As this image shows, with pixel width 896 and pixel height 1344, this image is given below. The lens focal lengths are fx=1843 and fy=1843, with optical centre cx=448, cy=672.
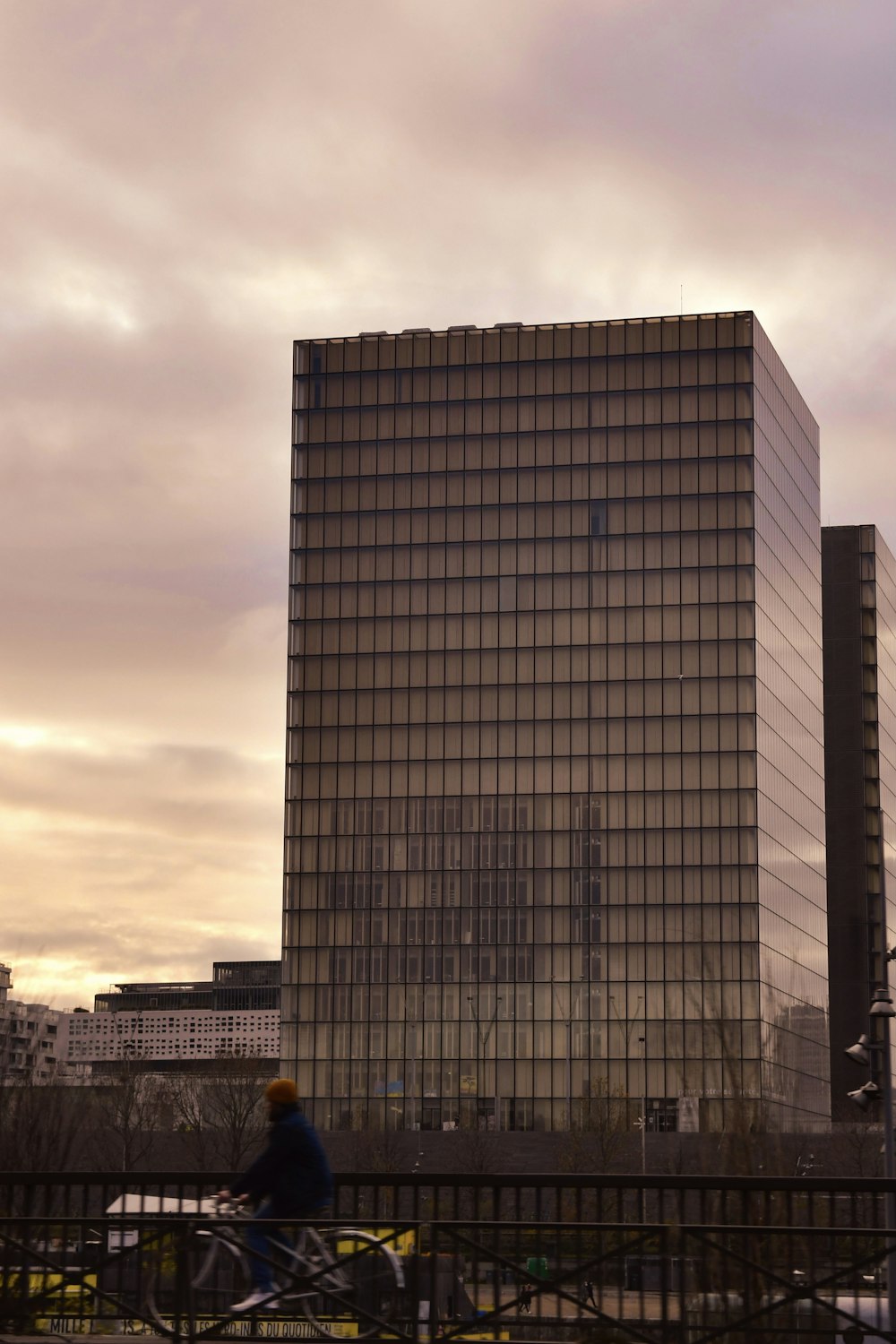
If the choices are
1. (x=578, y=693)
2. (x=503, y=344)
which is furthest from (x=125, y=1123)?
(x=503, y=344)

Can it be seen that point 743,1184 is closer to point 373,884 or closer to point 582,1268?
point 582,1268

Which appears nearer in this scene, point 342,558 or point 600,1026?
point 600,1026

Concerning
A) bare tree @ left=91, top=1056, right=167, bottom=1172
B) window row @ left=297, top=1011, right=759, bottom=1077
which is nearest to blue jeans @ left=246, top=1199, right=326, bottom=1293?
bare tree @ left=91, top=1056, right=167, bottom=1172

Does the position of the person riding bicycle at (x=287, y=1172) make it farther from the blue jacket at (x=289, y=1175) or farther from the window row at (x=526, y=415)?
the window row at (x=526, y=415)

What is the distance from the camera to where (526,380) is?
121 meters

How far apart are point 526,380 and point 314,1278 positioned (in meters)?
110

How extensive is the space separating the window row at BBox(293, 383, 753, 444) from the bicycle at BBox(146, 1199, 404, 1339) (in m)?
107

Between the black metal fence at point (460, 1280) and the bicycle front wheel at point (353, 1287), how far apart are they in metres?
0.01

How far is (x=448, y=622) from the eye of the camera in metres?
119

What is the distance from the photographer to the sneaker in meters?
14.3

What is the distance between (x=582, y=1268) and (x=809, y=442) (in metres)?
123

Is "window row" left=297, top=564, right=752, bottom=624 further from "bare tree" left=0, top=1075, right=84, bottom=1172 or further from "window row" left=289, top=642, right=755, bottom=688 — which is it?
"bare tree" left=0, top=1075, right=84, bottom=1172

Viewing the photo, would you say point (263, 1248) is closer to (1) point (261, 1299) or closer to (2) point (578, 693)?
(1) point (261, 1299)

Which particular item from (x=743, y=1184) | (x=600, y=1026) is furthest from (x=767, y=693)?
(x=743, y=1184)
